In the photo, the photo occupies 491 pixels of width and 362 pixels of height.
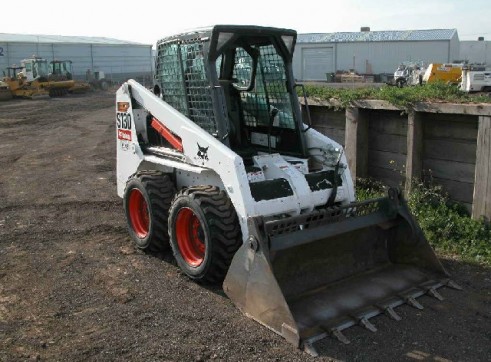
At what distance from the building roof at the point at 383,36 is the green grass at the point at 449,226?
4203 cm

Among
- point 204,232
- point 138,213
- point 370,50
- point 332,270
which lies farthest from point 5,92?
point 370,50

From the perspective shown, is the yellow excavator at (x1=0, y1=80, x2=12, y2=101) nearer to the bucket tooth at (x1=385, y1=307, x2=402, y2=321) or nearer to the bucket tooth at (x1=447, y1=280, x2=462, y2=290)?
the bucket tooth at (x1=447, y1=280, x2=462, y2=290)

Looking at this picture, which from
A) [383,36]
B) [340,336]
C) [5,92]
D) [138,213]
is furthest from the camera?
[383,36]

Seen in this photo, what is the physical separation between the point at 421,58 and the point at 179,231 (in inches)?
1892

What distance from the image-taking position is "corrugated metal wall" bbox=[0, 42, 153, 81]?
47709 mm

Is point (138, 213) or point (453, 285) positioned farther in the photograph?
point (138, 213)

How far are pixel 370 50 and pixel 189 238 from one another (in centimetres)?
4871

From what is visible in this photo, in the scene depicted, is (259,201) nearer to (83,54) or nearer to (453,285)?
→ (453,285)

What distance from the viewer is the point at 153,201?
6000mm

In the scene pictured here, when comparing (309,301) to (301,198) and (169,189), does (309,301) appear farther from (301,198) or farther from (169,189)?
(169,189)

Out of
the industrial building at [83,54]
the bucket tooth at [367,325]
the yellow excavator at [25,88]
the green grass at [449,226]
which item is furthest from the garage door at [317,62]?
the bucket tooth at [367,325]

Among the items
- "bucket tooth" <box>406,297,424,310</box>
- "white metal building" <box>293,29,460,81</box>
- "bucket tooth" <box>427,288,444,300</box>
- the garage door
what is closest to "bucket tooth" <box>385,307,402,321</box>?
"bucket tooth" <box>406,297,424,310</box>

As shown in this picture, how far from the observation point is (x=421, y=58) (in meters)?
49.3

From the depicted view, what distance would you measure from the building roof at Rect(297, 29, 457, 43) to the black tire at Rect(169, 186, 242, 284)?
43566 millimetres
